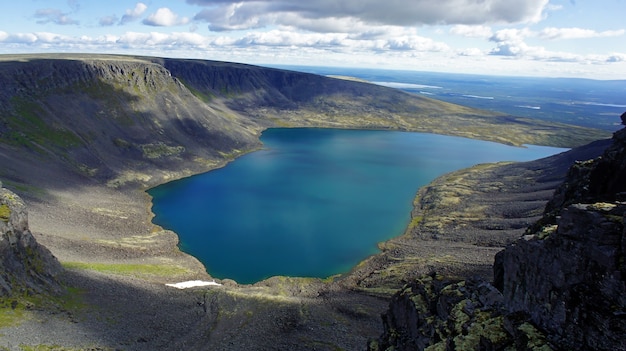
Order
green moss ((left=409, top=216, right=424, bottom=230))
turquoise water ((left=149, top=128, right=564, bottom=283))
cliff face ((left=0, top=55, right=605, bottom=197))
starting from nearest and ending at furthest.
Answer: turquoise water ((left=149, top=128, right=564, bottom=283))
green moss ((left=409, top=216, right=424, bottom=230))
cliff face ((left=0, top=55, right=605, bottom=197))

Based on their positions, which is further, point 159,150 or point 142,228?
point 159,150

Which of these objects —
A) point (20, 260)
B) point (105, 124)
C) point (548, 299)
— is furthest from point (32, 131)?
point (548, 299)

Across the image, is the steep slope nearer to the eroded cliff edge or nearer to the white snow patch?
the eroded cliff edge

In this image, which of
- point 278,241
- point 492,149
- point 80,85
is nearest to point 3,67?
point 80,85

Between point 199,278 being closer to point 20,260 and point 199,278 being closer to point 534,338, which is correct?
point 20,260

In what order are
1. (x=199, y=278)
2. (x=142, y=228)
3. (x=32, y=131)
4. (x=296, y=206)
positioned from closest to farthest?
(x=199, y=278), (x=142, y=228), (x=296, y=206), (x=32, y=131)

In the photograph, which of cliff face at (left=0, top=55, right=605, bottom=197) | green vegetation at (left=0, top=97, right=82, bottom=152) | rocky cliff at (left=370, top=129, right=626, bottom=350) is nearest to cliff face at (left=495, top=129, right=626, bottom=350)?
rocky cliff at (left=370, top=129, right=626, bottom=350)
